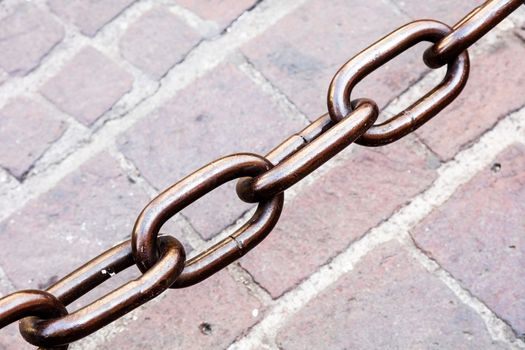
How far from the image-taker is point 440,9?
1410 mm

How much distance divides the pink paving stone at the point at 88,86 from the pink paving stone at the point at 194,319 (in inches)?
15.7

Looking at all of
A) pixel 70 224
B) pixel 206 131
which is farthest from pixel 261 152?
pixel 70 224

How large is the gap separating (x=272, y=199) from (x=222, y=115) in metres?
0.57

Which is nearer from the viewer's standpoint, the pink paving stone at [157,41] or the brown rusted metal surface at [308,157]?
the brown rusted metal surface at [308,157]

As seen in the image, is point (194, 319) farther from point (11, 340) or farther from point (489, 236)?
point (489, 236)

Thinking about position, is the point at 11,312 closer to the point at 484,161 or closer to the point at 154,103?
the point at 154,103

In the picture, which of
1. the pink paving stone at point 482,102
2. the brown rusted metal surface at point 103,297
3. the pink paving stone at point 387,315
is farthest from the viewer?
the pink paving stone at point 482,102

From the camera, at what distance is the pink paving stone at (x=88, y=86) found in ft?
4.57

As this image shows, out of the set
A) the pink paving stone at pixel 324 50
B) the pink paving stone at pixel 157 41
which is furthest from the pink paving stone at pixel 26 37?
the pink paving stone at pixel 324 50

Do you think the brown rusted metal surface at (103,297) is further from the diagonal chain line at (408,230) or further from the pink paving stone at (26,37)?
the pink paving stone at (26,37)

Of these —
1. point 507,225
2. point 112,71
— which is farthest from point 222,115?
point 507,225

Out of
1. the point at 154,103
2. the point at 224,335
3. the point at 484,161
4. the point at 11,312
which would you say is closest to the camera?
the point at 11,312

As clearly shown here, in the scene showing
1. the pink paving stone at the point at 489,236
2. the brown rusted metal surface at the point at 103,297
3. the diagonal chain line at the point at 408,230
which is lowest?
the pink paving stone at the point at 489,236

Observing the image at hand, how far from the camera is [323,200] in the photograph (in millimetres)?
A: 1272
